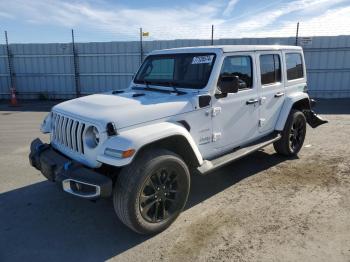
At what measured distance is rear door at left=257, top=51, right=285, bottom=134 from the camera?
486cm

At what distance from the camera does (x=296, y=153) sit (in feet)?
19.4

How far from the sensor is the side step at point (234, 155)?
151 inches

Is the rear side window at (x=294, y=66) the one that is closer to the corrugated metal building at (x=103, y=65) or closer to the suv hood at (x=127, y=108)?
the suv hood at (x=127, y=108)

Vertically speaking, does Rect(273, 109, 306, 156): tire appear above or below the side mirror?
below

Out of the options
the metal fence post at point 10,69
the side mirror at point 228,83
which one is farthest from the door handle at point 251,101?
the metal fence post at point 10,69

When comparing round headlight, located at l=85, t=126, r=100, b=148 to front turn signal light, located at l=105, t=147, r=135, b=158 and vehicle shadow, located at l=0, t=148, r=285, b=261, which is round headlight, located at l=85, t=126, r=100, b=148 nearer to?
front turn signal light, located at l=105, t=147, r=135, b=158

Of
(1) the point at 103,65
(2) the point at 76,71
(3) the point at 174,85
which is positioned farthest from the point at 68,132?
(2) the point at 76,71

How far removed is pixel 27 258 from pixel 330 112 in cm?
1030

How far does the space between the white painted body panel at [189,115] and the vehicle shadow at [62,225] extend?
798mm

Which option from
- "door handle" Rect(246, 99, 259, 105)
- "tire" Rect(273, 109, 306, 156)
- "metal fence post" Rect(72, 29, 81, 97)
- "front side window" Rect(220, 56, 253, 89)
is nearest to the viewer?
"front side window" Rect(220, 56, 253, 89)

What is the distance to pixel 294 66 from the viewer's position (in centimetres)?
572

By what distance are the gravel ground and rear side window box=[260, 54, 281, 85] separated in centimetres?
151

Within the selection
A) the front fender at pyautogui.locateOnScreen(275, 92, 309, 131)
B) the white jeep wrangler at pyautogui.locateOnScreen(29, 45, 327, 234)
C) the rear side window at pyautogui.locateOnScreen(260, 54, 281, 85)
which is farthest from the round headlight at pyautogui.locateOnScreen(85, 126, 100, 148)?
the front fender at pyautogui.locateOnScreen(275, 92, 309, 131)

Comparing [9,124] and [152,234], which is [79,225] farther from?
[9,124]
